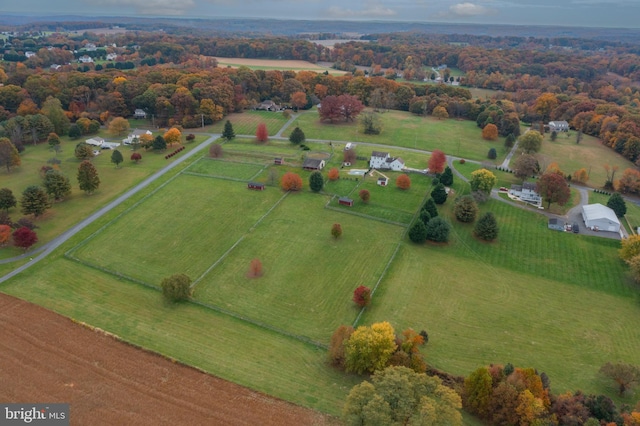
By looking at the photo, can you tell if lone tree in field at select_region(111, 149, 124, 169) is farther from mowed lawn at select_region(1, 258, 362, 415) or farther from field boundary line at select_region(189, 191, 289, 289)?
field boundary line at select_region(189, 191, 289, 289)

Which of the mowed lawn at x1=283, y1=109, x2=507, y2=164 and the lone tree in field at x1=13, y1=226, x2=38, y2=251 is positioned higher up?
the mowed lawn at x1=283, y1=109, x2=507, y2=164

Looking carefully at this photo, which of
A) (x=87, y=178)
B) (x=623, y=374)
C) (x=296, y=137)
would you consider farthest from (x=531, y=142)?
(x=87, y=178)

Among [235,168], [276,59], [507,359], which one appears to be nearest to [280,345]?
[507,359]

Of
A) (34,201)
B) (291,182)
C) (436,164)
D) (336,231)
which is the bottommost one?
(336,231)

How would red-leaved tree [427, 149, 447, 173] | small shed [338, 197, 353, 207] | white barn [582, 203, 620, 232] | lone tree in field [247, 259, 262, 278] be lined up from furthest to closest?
red-leaved tree [427, 149, 447, 173], small shed [338, 197, 353, 207], white barn [582, 203, 620, 232], lone tree in field [247, 259, 262, 278]

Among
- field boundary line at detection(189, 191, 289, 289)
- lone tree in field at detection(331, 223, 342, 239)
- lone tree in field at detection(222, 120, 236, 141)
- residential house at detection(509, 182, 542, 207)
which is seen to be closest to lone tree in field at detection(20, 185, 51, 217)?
field boundary line at detection(189, 191, 289, 289)

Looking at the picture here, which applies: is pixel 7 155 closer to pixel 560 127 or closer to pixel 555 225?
pixel 555 225

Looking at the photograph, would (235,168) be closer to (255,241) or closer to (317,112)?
(255,241)

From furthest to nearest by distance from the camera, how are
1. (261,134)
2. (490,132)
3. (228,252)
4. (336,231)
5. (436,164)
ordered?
(490,132)
(261,134)
(436,164)
(336,231)
(228,252)
